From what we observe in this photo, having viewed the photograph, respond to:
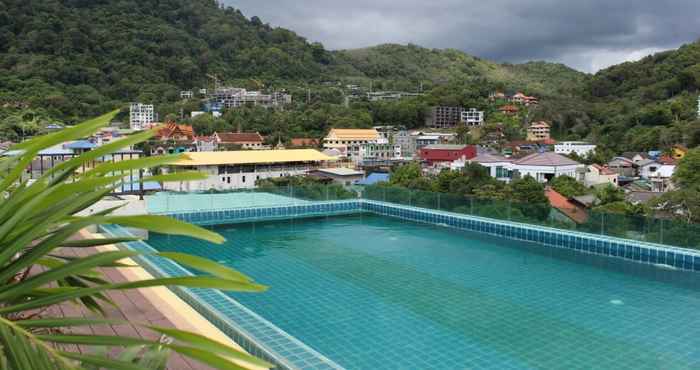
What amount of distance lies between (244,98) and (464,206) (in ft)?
219

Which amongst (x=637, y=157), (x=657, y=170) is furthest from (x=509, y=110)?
(x=657, y=170)

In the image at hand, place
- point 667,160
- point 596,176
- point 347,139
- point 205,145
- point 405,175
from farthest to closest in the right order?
point 347,139 → point 205,145 → point 667,160 → point 596,176 → point 405,175

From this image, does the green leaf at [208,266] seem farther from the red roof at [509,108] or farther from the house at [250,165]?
the red roof at [509,108]

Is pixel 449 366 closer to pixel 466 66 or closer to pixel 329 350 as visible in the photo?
pixel 329 350

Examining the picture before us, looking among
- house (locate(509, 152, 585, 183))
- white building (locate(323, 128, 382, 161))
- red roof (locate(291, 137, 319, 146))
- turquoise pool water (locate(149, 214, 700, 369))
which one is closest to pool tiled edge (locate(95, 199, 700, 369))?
turquoise pool water (locate(149, 214, 700, 369))

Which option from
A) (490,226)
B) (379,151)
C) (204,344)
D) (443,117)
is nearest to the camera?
(204,344)

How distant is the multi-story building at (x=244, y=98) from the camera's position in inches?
2798

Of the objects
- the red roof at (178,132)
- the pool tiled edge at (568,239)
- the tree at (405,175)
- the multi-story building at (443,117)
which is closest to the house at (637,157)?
the tree at (405,175)

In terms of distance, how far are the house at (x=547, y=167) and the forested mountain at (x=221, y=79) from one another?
15.0m

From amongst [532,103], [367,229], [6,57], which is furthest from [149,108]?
[367,229]

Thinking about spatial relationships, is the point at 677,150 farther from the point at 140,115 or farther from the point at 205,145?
the point at 140,115

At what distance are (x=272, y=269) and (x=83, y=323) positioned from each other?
700cm

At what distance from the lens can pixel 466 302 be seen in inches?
243

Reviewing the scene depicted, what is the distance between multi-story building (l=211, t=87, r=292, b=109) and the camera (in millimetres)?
71062
